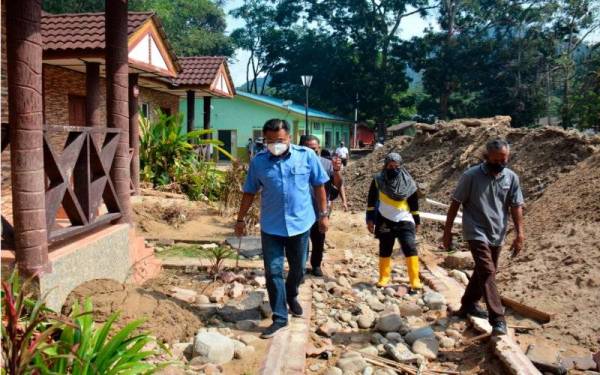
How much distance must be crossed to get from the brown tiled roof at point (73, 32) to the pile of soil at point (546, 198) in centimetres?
689

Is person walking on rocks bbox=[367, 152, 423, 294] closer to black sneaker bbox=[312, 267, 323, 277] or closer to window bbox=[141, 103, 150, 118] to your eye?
black sneaker bbox=[312, 267, 323, 277]

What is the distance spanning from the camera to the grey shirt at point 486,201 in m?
4.38

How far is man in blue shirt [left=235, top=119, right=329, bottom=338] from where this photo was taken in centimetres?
405

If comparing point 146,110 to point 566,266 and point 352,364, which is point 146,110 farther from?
point 352,364

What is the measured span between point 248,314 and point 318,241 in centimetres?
165

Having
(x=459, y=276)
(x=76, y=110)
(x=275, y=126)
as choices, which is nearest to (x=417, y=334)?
(x=275, y=126)

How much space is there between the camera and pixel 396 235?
575 centimetres

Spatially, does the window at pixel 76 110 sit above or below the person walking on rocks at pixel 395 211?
above

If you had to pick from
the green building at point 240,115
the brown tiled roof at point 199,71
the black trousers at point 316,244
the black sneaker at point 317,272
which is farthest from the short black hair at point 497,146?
the green building at point 240,115

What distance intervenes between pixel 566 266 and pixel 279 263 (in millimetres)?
3438

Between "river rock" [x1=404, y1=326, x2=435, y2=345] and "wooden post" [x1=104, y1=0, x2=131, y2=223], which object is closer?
"river rock" [x1=404, y1=326, x2=435, y2=345]

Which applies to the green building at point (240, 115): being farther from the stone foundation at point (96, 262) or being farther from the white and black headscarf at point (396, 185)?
the stone foundation at point (96, 262)

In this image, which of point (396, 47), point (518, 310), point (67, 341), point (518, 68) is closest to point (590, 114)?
point (518, 68)

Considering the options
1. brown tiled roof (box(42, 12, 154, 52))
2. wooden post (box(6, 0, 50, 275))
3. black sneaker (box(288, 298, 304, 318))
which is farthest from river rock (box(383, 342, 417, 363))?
brown tiled roof (box(42, 12, 154, 52))
